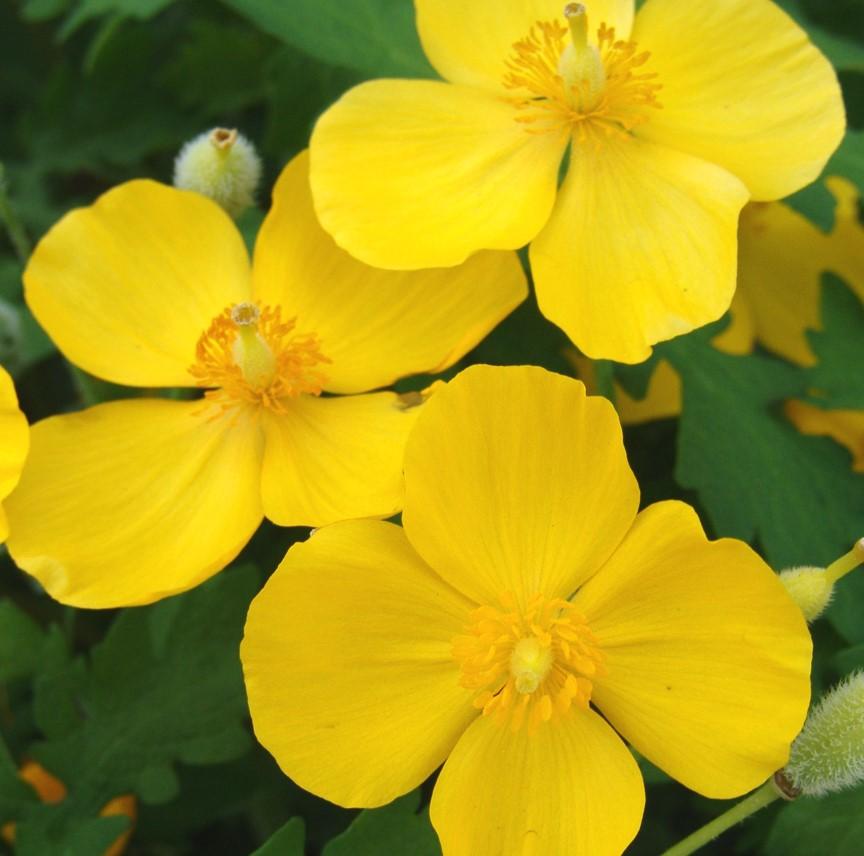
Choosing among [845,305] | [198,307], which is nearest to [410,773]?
[198,307]

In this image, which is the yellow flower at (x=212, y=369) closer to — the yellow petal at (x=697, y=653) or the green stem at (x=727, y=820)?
the yellow petal at (x=697, y=653)

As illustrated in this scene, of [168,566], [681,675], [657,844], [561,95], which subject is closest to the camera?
[681,675]

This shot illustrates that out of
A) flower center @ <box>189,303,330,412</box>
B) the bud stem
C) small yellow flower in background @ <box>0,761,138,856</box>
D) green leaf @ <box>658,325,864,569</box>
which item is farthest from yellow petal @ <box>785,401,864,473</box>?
small yellow flower in background @ <box>0,761,138,856</box>

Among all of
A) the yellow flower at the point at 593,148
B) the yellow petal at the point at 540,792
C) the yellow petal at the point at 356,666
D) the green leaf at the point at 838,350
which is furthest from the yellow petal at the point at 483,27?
the yellow petal at the point at 540,792

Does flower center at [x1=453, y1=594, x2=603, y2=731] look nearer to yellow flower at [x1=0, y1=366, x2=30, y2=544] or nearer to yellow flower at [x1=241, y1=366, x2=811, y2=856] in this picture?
yellow flower at [x1=241, y1=366, x2=811, y2=856]

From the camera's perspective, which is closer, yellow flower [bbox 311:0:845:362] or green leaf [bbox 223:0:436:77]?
yellow flower [bbox 311:0:845:362]

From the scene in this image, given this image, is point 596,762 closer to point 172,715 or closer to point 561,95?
point 172,715

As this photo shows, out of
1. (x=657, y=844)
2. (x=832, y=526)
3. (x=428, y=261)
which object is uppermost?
(x=428, y=261)
